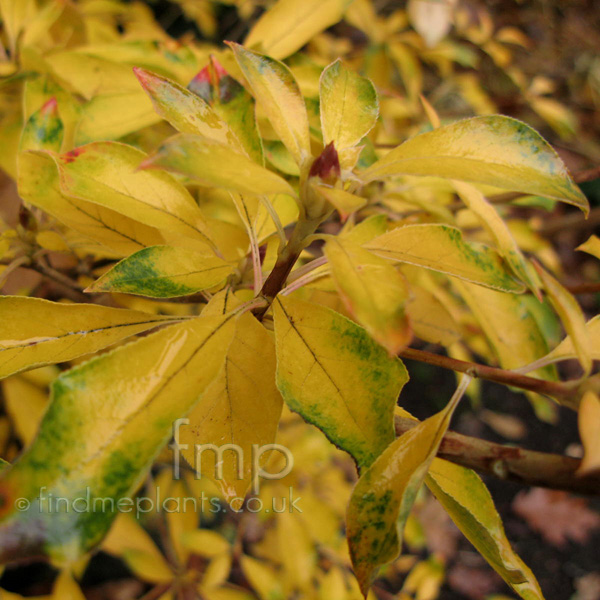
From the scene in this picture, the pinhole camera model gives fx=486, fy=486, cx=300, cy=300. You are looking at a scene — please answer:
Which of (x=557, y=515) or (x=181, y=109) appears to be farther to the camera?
(x=557, y=515)

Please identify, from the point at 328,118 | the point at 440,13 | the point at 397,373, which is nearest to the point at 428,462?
the point at 397,373

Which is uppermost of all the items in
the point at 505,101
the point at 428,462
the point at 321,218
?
the point at 321,218

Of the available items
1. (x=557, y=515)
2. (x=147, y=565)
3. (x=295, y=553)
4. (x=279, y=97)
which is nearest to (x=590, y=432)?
(x=279, y=97)

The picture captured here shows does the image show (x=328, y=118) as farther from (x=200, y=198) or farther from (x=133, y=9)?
(x=133, y=9)

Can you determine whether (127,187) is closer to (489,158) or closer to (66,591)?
(489,158)

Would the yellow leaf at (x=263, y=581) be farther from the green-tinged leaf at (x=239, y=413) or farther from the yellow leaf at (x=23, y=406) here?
the green-tinged leaf at (x=239, y=413)

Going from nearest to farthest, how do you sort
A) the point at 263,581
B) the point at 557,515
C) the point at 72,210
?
the point at 72,210 < the point at 263,581 < the point at 557,515

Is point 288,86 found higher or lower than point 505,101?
higher
